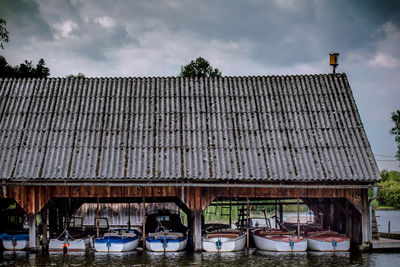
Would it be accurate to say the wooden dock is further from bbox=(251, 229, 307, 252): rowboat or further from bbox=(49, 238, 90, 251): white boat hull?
bbox=(49, 238, 90, 251): white boat hull

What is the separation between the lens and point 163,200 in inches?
950

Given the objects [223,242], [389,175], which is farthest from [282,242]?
[389,175]

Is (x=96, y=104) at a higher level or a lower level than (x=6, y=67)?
lower

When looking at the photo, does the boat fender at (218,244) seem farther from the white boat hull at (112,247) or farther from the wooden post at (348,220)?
the wooden post at (348,220)

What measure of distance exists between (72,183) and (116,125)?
3657 mm

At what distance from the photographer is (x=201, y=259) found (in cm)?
1756

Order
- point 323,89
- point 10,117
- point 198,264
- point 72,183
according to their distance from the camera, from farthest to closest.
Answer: point 323,89 → point 10,117 → point 72,183 → point 198,264

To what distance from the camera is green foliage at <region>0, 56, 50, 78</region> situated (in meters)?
33.1

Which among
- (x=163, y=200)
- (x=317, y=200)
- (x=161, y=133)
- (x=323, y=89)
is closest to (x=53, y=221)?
(x=163, y=200)

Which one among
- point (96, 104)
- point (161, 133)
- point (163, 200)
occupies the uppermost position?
point (96, 104)

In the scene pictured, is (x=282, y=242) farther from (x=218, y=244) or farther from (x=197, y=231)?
(x=197, y=231)

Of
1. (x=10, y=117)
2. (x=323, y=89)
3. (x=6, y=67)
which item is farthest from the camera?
(x=6, y=67)

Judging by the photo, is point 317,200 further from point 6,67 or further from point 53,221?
point 6,67

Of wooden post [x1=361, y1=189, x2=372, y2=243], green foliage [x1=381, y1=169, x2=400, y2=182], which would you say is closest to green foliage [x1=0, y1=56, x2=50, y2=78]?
wooden post [x1=361, y1=189, x2=372, y2=243]
